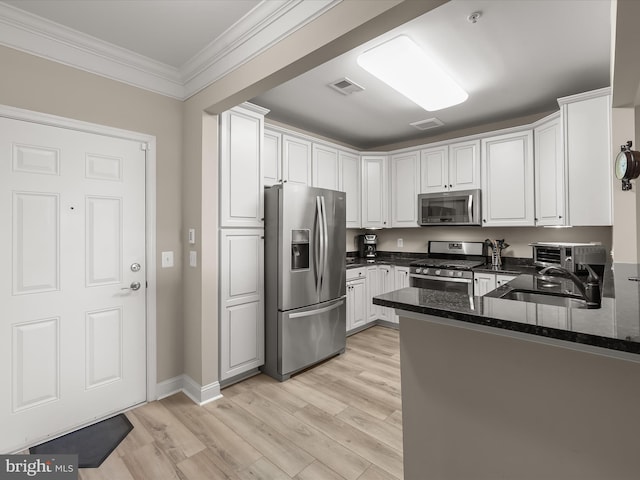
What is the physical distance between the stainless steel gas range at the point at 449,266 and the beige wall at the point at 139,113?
2.81 meters

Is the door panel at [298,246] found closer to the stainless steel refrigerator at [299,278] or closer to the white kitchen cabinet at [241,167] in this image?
the stainless steel refrigerator at [299,278]

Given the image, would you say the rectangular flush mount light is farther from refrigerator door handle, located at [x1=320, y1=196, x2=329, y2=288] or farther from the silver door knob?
the silver door knob

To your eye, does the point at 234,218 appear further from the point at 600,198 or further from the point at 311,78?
A: the point at 600,198

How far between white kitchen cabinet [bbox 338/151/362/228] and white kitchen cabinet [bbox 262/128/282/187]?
1053mm

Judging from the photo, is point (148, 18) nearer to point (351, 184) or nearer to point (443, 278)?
point (351, 184)

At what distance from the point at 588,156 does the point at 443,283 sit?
6.03ft

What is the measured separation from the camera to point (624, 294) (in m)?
1.21

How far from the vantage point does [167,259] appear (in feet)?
8.78

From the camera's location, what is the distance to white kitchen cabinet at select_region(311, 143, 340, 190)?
3.87 meters

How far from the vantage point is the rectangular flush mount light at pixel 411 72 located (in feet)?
7.23

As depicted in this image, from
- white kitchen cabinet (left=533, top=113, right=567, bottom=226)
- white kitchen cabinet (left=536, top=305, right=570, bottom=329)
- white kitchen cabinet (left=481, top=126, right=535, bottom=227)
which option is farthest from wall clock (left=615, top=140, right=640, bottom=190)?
white kitchen cabinet (left=481, top=126, right=535, bottom=227)

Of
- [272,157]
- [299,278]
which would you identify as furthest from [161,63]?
[299,278]

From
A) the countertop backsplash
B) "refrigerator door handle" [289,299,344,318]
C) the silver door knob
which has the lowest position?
"refrigerator door handle" [289,299,344,318]

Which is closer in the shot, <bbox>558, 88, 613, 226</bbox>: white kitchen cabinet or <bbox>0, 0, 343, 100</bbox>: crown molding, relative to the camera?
<bbox>0, 0, 343, 100</bbox>: crown molding
